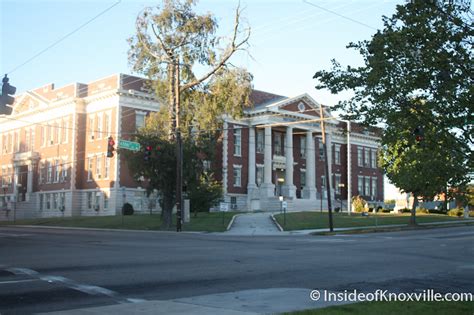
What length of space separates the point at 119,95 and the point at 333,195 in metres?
32.7

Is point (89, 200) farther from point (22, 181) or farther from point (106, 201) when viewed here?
point (22, 181)

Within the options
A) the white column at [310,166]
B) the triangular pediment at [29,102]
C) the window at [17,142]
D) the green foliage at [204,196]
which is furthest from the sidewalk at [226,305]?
the window at [17,142]

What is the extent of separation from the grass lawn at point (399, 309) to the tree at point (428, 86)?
80.0 inches

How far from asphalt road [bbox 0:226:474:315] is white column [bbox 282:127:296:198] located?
44455mm

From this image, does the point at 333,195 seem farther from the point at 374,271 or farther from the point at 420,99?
the point at 420,99

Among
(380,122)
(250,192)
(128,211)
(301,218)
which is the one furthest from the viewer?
(250,192)

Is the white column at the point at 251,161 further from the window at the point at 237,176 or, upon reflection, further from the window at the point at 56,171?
the window at the point at 56,171

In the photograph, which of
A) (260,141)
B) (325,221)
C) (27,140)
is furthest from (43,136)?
(325,221)

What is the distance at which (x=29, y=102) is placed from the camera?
2682 inches

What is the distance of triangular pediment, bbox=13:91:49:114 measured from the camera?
2574 inches

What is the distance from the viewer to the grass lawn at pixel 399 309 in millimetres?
8164

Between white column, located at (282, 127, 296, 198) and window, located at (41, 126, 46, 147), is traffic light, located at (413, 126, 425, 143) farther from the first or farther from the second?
window, located at (41, 126, 46, 147)

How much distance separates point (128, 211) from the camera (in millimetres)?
53375

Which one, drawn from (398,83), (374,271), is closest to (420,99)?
(398,83)
